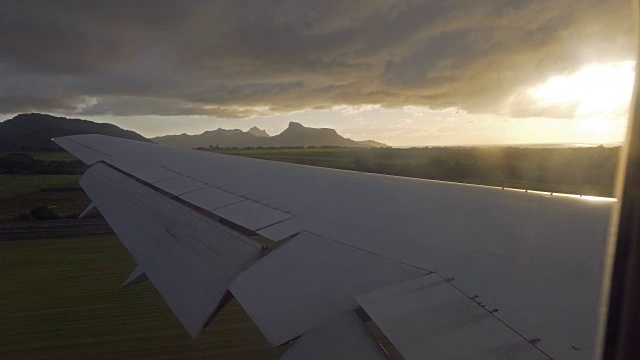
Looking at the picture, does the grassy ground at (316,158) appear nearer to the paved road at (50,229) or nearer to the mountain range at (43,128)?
the paved road at (50,229)

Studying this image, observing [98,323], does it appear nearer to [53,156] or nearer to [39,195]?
[39,195]

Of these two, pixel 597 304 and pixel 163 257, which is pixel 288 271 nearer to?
pixel 163 257

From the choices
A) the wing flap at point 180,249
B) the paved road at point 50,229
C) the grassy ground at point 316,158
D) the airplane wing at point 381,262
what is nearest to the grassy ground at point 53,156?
the grassy ground at point 316,158

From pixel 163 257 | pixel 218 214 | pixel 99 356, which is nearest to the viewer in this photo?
pixel 163 257

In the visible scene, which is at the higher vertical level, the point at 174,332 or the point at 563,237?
the point at 563,237

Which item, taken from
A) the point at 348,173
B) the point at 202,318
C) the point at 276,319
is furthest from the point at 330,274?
the point at 348,173

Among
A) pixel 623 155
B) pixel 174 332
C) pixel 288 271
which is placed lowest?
pixel 174 332

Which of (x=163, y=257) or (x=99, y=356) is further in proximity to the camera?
(x=99, y=356)

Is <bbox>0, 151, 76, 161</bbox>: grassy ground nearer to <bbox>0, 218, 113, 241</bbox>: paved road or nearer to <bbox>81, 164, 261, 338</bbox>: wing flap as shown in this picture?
<bbox>0, 218, 113, 241</bbox>: paved road

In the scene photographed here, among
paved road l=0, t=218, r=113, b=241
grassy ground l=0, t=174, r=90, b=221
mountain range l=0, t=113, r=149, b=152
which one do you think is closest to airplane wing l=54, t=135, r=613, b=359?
paved road l=0, t=218, r=113, b=241
